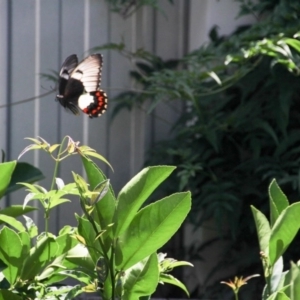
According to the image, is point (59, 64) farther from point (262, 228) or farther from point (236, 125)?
point (262, 228)

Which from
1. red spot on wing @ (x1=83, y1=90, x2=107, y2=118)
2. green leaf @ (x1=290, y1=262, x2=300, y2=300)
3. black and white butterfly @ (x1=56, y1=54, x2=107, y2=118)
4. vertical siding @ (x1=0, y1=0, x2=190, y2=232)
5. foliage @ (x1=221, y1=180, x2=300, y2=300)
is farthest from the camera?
vertical siding @ (x1=0, y1=0, x2=190, y2=232)

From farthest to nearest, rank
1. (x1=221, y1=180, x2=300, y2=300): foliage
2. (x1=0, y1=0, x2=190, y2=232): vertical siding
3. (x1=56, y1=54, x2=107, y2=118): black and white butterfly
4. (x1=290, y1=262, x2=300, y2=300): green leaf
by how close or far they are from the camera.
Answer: (x1=0, y1=0, x2=190, y2=232): vertical siding → (x1=56, y1=54, x2=107, y2=118): black and white butterfly → (x1=221, y1=180, x2=300, y2=300): foliage → (x1=290, y1=262, x2=300, y2=300): green leaf

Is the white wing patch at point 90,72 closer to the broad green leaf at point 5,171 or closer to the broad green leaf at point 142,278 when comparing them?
the broad green leaf at point 5,171

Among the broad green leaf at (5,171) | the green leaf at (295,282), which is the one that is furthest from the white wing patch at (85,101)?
the green leaf at (295,282)

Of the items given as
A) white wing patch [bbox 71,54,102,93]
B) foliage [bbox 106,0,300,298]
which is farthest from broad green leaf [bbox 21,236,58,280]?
foliage [bbox 106,0,300,298]

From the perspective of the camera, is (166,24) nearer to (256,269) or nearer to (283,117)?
(283,117)

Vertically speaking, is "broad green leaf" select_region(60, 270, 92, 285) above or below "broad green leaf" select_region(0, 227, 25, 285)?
below

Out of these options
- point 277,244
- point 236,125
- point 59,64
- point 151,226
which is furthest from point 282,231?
point 59,64

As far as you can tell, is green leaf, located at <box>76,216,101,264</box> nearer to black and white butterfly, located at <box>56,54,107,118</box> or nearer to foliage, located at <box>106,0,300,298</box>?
black and white butterfly, located at <box>56,54,107,118</box>
